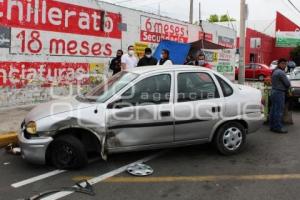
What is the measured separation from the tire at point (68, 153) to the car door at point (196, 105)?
149 centimetres

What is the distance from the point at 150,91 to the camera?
6145 millimetres

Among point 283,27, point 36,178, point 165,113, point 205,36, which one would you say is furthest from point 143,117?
point 283,27

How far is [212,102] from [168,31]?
10800 millimetres

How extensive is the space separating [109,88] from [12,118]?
3967mm

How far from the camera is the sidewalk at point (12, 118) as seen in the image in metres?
8.19

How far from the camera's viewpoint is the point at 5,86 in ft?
33.8

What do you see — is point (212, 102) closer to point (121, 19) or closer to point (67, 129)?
point (67, 129)

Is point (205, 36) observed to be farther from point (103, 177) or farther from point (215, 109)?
point (103, 177)

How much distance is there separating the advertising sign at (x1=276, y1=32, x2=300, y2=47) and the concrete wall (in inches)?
1439

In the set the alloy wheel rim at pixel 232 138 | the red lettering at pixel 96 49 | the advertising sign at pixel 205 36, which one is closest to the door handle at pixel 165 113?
the alloy wheel rim at pixel 232 138

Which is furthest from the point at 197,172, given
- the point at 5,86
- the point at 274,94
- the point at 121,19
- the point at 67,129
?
the point at 121,19

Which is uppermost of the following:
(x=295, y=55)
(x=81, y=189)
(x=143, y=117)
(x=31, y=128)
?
(x=295, y=55)

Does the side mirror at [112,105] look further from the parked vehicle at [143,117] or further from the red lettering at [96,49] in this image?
the red lettering at [96,49]

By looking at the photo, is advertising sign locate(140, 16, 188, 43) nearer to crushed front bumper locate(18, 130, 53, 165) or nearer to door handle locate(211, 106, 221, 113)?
door handle locate(211, 106, 221, 113)
